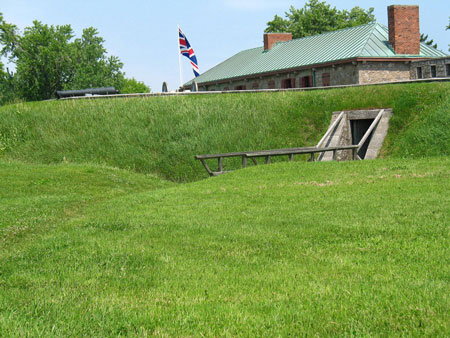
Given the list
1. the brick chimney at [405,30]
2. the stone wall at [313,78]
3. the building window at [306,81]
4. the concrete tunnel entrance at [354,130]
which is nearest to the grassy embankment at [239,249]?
the concrete tunnel entrance at [354,130]

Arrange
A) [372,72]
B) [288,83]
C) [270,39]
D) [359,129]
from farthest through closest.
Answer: [270,39] < [288,83] < [372,72] < [359,129]

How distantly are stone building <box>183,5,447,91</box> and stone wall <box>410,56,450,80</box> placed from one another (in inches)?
17.6

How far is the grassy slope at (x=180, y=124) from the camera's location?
23.3 metres

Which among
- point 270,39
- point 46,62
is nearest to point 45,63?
point 46,62

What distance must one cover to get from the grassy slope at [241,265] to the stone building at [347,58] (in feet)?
74.0

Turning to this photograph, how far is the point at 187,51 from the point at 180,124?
11.5 metres

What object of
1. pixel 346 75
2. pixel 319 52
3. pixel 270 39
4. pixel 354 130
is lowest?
pixel 354 130

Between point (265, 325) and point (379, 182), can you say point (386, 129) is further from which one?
point (265, 325)

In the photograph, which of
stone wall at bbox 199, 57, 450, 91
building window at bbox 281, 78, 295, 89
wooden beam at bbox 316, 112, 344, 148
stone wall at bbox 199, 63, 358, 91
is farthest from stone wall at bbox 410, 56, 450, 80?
wooden beam at bbox 316, 112, 344, 148

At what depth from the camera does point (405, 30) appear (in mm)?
34250

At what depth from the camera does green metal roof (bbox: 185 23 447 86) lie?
3425cm

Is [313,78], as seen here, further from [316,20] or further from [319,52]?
[316,20]

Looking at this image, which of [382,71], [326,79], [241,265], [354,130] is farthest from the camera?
[326,79]

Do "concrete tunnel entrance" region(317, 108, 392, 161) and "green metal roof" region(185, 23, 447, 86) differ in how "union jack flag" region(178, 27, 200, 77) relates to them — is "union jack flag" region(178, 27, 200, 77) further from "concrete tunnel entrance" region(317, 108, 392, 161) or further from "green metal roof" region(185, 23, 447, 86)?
"concrete tunnel entrance" region(317, 108, 392, 161)
